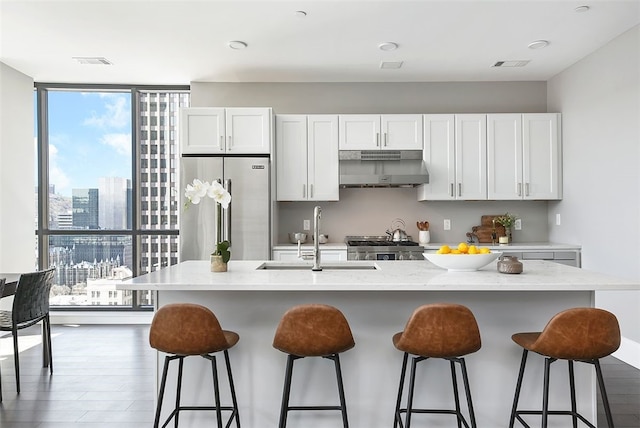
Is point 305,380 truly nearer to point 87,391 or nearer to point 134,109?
point 87,391

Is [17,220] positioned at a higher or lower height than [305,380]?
higher

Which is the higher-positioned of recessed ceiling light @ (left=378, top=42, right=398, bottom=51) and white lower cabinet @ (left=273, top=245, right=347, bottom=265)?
recessed ceiling light @ (left=378, top=42, right=398, bottom=51)

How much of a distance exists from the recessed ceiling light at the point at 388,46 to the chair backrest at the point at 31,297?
11.4 ft

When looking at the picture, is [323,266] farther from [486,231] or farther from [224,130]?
[486,231]

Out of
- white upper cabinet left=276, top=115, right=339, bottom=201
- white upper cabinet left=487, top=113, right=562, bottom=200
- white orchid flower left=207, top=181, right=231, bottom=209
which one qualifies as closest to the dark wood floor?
white orchid flower left=207, top=181, right=231, bottom=209

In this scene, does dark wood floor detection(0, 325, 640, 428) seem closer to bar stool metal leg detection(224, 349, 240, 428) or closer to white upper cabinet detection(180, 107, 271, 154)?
bar stool metal leg detection(224, 349, 240, 428)

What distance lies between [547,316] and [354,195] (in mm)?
3009

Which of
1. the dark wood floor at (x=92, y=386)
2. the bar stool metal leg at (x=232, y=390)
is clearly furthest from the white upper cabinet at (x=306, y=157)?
the bar stool metal leg at (x=232, y=390)

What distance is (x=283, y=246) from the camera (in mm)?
4641

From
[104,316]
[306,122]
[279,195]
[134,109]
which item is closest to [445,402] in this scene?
[279,195]

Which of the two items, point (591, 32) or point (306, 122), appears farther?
point (306, 122)

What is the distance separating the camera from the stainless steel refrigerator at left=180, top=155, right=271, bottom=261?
4.45 meters

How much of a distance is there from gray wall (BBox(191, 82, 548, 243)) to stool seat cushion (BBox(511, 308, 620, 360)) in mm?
3211

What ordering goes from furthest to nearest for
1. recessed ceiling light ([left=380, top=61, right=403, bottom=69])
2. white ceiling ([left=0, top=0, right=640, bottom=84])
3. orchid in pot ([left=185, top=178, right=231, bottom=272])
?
recessed ceiling light ([left=380, top=61, right=403, bottom=69]) → white ceiling ([left=0, top=0, right=640, bottom=84]) → orchid in pot ([left=185, top=178, right=231, bottom=272])
